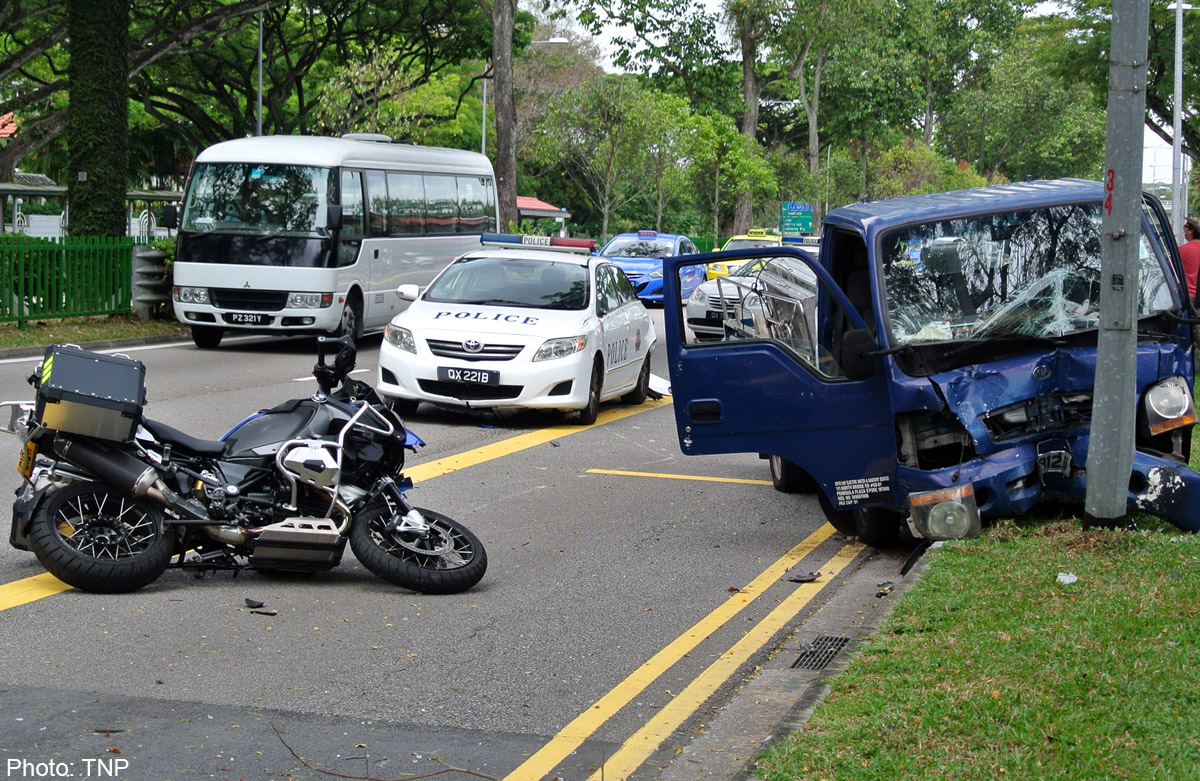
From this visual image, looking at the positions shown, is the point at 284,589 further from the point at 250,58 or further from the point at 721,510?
the point at 250,58

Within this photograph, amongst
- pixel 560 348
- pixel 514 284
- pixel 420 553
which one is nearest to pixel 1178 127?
pixel 514 284

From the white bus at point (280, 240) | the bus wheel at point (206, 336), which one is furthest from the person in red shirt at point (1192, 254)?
the bus wheel at point (206, 336)

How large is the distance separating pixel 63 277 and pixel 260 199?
11.2 feet

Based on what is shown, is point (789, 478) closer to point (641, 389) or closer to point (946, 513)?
point (946, 513)

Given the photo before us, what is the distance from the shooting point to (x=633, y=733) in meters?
5.04

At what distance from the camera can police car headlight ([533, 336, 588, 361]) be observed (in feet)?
41.4

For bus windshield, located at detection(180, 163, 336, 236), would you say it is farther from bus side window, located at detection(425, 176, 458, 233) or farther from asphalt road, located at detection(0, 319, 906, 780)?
asphalt road, located at detection(0, 319, 906, 780)

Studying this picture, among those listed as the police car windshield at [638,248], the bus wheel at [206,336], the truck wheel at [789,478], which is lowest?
the truck wheel at [789,478]

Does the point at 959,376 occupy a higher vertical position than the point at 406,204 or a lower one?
lower

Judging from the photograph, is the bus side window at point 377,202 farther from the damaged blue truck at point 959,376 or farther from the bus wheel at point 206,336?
the damaged blue truck at point 959,376

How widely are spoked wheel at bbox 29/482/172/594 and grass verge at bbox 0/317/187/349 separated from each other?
41.6 ft

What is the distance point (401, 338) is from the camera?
42.2 ft

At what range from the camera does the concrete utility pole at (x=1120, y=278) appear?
6848mm

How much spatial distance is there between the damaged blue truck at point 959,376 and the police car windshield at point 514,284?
5.51 m
